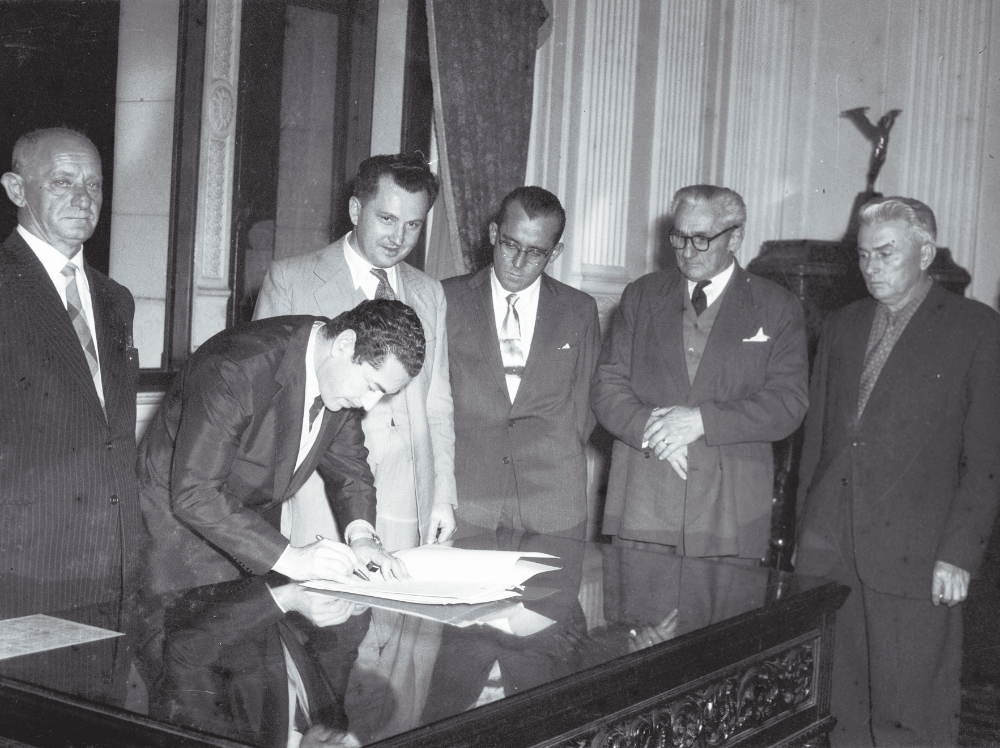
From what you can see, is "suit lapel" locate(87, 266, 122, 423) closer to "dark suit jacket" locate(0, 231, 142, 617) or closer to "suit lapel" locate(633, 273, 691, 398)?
"dark suit jacket" locate(0, 231, 142, 617)

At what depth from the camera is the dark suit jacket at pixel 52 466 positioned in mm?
2355

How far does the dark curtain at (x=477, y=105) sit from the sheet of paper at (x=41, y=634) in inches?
108

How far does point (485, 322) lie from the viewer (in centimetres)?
313

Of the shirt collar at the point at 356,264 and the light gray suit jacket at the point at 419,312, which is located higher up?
the shirt collar at the point at 356,264

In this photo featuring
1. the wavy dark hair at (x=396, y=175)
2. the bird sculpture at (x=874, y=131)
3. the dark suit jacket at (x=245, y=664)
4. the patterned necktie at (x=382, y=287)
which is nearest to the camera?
the dark suit jacket at (x=245, y=664)

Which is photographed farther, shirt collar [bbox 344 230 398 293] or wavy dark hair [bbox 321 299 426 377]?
shirt collar [bbox 344 230 398 293]

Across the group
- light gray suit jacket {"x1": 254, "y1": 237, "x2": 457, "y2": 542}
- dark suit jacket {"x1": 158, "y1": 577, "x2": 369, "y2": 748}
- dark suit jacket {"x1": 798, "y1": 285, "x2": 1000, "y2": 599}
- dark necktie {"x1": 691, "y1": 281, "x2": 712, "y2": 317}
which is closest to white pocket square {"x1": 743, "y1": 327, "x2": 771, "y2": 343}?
dark necktie {"x1": 691, "y1": 281, "x2": 712, "y2": 317}

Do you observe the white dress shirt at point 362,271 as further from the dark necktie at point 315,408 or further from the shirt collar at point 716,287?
the shirt collar at point 716,287

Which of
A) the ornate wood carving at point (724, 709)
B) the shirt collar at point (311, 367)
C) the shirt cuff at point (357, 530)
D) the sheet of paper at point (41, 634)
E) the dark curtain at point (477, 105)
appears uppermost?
the dark curtain at point (477, 105)

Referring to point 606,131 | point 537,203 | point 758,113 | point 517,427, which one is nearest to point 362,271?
point 537,203

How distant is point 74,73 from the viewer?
168 inches

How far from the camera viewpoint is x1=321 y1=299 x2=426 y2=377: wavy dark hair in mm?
2090

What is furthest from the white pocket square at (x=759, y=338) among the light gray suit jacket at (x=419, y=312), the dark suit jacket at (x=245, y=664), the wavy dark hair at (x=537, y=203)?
the dark suit jacket at (x=245, y=664)

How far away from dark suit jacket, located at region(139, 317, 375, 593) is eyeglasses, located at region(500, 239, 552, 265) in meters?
0.80
